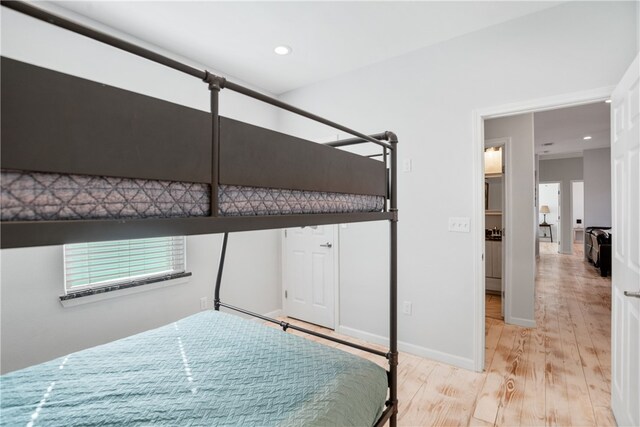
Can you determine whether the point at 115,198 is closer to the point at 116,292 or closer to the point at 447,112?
the point at 116,292

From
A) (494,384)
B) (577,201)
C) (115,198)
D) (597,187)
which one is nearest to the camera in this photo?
(115,198)

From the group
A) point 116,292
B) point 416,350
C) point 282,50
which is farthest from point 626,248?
point 116,292

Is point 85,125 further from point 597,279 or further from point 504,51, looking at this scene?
point 597,279

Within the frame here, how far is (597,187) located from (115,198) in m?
8.78

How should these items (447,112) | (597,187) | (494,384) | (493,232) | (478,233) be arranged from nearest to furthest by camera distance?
(494,384) < (478,233) < (447,112) < (493,232) < (597,187)

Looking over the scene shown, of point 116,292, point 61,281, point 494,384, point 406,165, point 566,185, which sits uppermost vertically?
point 566,185

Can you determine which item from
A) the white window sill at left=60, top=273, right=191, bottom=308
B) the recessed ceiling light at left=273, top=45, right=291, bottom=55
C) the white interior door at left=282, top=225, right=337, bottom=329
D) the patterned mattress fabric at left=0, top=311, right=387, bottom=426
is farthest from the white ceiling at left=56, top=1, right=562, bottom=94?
the patterned mattress fabric at left=0, top=311, right=387, bottom=426

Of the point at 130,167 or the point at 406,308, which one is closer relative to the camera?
the point at 130,167

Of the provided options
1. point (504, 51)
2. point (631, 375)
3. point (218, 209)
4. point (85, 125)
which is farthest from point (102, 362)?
point (504, 51)

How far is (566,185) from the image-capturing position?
26.1 feet

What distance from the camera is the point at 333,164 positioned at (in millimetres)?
1152

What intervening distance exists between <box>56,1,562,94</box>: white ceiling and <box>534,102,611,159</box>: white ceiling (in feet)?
7.55

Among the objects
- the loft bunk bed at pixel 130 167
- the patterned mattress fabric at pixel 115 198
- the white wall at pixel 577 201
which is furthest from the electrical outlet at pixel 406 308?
the white wall at pixel 577 201

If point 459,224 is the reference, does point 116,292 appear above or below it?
below
